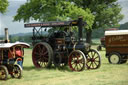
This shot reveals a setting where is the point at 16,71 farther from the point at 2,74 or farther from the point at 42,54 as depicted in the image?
the point at 42,54

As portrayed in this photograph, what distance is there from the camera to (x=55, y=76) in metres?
11.5

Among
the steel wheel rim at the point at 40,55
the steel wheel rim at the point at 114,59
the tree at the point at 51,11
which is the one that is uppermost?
the tree at the point at 51,11

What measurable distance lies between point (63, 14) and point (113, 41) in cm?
2305

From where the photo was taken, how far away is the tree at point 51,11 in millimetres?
38594

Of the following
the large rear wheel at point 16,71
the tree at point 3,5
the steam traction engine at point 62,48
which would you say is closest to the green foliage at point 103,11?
the tree at point 3,5

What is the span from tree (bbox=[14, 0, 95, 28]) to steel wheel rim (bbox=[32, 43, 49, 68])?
75.0 feet

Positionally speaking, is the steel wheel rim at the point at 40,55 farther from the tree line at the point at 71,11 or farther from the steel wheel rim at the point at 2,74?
the tree line at the point at 71,11

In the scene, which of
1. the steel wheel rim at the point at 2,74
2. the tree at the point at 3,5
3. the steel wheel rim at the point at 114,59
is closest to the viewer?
the steel wheel rim at the point at 2,74

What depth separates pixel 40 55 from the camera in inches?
568

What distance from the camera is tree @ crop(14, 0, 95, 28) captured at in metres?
38.6

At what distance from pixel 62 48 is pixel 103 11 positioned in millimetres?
34226

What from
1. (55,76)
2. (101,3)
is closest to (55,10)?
(101,3)

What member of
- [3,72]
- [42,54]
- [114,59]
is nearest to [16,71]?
[3,72]

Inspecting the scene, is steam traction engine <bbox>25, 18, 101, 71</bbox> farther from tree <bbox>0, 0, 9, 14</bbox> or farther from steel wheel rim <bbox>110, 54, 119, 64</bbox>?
tree <bbox>0, 0, 9, 14</bbox>
